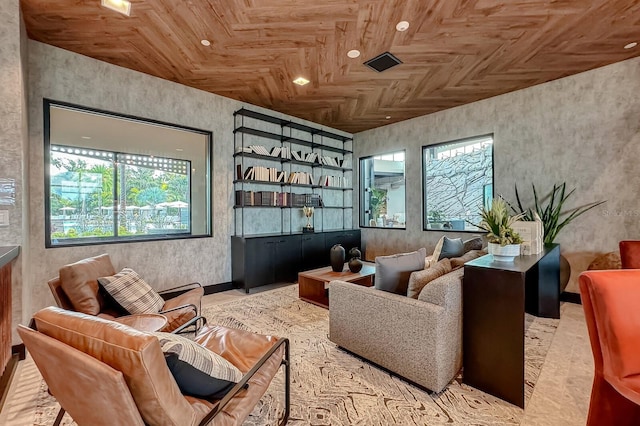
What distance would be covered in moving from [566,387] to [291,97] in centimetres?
458

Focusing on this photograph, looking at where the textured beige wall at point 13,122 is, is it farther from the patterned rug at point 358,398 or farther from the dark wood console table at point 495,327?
the dark wood console table at point 495,327

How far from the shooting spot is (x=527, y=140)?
165 inches

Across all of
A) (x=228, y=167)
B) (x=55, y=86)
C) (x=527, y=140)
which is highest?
(x=55, y=86)

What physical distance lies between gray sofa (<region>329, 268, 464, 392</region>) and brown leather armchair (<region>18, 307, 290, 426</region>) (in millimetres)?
1253

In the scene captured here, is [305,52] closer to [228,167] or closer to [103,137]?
[228,167]

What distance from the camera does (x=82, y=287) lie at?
7.04 feet

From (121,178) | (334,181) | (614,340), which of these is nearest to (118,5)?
(121,178)

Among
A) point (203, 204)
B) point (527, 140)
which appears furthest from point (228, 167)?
Result: point (527, 140)

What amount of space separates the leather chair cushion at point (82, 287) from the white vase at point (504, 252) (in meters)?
3.11

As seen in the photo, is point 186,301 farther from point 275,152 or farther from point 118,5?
point 275,152

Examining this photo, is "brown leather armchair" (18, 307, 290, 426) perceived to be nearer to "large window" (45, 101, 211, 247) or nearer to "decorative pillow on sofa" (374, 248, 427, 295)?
"decorative pillow on sofa" (374, 248, 427, 295)

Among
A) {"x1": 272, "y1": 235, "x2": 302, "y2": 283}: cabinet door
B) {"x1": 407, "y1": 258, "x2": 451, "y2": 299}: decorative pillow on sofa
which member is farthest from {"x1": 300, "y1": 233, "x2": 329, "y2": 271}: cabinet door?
{"x1": 407, "y1": 258, "x2": 451, "y2": 299}: decorative pillow on sofa

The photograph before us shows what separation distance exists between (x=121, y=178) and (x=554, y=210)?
6.00m

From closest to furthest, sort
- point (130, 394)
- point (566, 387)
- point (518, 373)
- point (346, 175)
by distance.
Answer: point (130, 394), point (518, 373), point (566, 387), point (346, 175)
